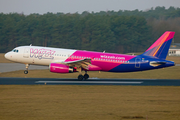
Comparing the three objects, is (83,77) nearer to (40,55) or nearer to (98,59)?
(98,59)

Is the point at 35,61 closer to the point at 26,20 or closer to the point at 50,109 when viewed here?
the point at 50,109

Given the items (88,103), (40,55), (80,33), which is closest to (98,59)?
(40,55)

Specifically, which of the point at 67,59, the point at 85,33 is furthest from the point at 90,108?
the point at 85,33

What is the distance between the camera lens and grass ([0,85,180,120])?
1465 centimetres

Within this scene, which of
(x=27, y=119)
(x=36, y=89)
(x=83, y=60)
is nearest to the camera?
(x=27, y=119)

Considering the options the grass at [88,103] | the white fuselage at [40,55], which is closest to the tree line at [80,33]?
the white fuselage at [40,55]

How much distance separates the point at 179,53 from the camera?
111188 millimetres

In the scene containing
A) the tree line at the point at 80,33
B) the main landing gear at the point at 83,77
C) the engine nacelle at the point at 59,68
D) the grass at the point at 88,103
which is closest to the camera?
the grass at the point at 88,103

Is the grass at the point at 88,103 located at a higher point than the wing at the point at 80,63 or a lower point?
lower

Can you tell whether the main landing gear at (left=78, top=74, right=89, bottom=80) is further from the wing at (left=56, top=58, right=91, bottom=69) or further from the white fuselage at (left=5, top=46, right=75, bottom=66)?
the white fuselage at (left=5, top=46, right=75, bottom=66)

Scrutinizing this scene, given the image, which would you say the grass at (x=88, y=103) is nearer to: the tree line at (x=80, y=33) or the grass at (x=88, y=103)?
the grass at (x=88, y=103)

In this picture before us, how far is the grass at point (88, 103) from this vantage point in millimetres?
14653

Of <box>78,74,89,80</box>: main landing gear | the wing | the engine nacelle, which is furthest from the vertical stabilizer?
the engine nacelle

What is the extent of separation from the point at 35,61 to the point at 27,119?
17.7m
